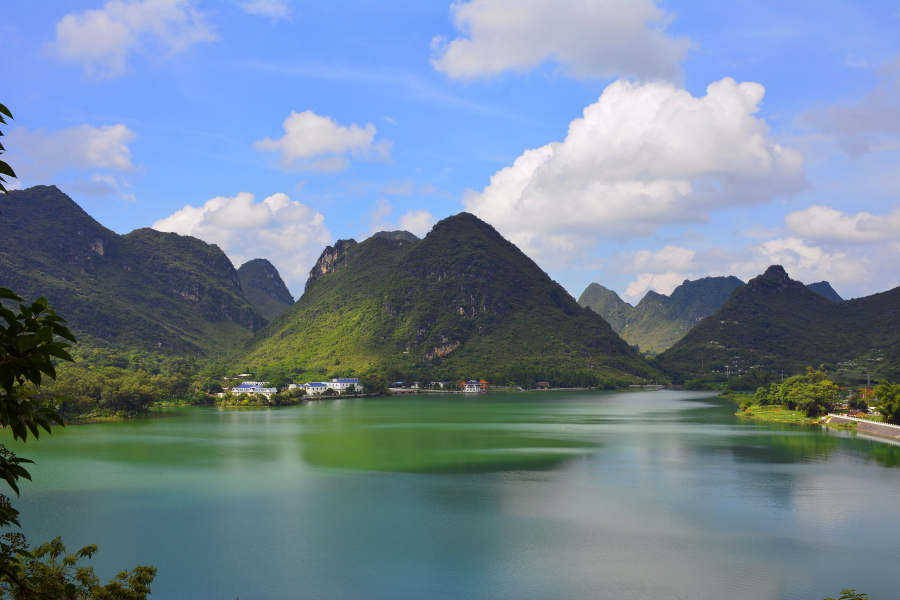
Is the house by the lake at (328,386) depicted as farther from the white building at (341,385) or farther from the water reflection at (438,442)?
the water reflection at (438,442)

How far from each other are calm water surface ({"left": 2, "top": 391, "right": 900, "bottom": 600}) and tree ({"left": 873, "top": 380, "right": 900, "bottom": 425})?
21.4 feet

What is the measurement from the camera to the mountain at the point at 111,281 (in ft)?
448

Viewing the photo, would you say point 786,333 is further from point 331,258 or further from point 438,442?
point 438,442

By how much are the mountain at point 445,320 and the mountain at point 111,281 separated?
2243 centimetres

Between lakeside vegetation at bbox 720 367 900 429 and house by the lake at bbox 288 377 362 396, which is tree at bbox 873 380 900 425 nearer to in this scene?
lakeside vegetation at bbox 720 367 900 429

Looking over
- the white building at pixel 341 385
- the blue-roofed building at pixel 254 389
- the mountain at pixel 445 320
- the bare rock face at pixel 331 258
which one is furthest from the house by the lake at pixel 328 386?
the bare rock face at pixel 331 258

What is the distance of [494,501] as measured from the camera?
28.5 metres

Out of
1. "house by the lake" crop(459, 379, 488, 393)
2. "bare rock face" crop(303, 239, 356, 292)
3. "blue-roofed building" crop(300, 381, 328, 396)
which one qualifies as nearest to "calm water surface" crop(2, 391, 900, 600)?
"blue-roofed building" crop(300, 381, 328, 396)

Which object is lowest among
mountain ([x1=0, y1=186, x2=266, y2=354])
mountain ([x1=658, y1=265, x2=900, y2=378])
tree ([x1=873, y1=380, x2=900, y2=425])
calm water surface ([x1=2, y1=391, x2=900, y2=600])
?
calm water surface ([x1=2, y1=391, x2=900, y2=600])

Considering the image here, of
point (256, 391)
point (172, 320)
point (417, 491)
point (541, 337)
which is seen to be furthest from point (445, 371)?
point (417, 491)

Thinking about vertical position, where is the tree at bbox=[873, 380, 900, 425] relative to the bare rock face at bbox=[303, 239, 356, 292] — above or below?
below

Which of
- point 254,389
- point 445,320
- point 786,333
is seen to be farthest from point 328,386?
point 786,333

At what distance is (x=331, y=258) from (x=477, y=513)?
167 meters

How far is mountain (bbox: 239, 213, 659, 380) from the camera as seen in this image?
450 feet
